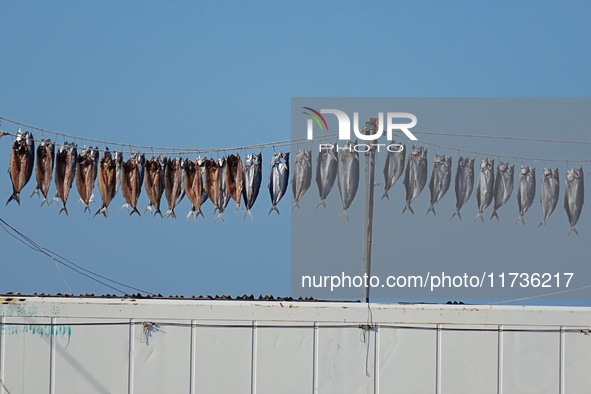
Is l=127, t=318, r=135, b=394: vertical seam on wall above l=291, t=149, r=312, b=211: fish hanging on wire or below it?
below

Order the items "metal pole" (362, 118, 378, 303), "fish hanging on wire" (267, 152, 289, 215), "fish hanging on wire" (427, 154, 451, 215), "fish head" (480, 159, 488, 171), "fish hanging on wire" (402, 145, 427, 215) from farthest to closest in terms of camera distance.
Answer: "fish head" (480, 159, 488, 171) < "fish hanging on wire" (427, 154, 451, 215) < "fish hanging on wire" (402, 145, 427, 215) < "fish hanging on wire" (267, 152, 289, 215) < "metal pole" (362, 118, 378, 303)

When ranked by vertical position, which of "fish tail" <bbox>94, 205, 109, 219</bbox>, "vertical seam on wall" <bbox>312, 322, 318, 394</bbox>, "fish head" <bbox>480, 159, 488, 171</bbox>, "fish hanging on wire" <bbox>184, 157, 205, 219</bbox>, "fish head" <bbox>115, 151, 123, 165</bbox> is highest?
"fish head" <bbox>480, 159, 488, 171</bbox>

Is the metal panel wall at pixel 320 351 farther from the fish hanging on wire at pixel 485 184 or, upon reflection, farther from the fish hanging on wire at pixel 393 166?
the fish hanging on wire at pixel 485 184

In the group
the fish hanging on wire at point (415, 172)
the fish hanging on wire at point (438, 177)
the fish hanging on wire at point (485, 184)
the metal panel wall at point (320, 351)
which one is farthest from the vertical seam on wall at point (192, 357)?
the fish hanging on wire at point (485, 184)

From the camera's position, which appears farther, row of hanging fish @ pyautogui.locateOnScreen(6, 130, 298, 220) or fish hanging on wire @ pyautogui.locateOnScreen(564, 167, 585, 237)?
fish hanging on wire @ pyautogui.locateOnScreen(564, 167, 585, 237)

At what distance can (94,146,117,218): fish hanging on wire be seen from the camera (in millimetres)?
12031

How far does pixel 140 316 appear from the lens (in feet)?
A: 25.1

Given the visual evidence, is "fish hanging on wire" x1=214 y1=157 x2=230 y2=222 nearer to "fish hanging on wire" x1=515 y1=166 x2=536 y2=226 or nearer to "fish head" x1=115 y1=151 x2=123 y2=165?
"fish head" x1=115 y1=151 x2=123 y2=165

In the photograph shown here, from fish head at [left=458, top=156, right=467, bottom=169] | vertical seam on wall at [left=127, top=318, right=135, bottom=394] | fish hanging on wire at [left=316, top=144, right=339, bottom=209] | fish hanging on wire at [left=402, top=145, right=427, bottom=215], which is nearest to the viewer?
vertical seam on wall at [left=127, top=318, right=135, bottom=394]

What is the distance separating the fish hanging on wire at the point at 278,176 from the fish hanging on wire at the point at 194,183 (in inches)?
42.5

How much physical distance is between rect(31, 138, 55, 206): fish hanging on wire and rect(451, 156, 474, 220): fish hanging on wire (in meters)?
6.26

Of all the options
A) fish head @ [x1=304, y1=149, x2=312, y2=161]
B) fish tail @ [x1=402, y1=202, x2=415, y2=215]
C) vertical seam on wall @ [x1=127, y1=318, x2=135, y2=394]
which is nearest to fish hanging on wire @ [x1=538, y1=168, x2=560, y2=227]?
fish tail @ [x1=402, y1=202, x2=415, y2=215]

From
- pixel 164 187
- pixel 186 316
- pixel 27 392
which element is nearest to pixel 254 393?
pixel 186 316

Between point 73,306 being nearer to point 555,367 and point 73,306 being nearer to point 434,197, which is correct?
point 555,367
